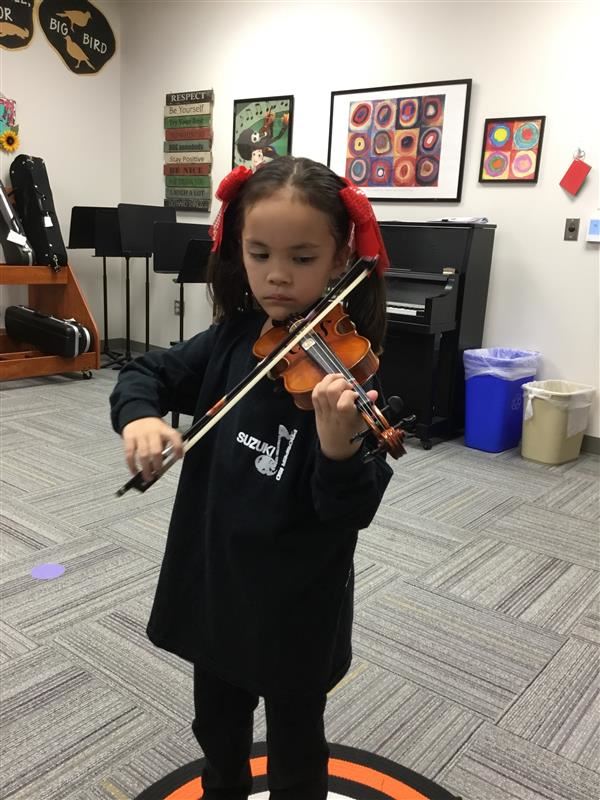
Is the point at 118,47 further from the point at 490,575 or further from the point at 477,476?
the point at 490,575

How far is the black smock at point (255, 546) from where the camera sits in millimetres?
823

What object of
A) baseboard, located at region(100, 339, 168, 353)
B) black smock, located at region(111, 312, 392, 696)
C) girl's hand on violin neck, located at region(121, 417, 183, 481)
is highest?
girl's hand on violin neck, located at region(121, 417, 183, 481)

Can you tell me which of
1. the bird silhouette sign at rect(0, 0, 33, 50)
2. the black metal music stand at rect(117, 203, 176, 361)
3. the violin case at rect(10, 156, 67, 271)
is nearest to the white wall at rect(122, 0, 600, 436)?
the black metal music stand at rect(117, 203, 176, 361)

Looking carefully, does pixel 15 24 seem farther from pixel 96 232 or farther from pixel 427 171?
pixel 427 171

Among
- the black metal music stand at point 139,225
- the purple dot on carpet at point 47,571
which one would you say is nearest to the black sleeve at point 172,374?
the purple dot on carpet at point 47,571

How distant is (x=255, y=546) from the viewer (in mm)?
837

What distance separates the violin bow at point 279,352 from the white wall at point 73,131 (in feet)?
15.2

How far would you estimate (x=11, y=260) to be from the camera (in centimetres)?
435

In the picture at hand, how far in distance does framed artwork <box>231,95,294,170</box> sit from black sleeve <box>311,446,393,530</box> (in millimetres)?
3977

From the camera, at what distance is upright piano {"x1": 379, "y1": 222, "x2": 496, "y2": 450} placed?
3404 millimetres

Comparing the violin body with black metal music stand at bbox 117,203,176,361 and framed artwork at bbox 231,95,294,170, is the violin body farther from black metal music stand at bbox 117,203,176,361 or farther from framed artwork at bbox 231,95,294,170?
black metal music stand at bbox 117,203,176,361

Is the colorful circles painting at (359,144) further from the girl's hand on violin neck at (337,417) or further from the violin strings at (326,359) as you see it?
the girl's hand on violin neck at (337,417)

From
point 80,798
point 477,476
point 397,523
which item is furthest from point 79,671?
point 477,476

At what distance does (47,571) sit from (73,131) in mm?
4171
